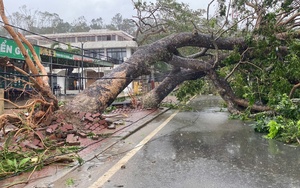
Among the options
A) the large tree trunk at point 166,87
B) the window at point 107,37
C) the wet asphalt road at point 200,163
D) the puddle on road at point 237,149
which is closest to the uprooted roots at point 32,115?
the wet asphalt road at point 200,163

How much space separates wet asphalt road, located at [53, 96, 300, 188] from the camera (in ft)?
14.5

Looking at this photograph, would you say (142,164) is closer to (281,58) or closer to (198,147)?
(198,147)

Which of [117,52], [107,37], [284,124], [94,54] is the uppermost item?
[107,37]

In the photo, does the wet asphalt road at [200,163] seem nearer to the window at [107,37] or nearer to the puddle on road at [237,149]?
the puddle on road at [237,149]

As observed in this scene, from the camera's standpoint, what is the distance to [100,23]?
318 ft

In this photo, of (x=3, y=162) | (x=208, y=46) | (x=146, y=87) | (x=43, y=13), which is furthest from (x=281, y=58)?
(x=43, y=13)

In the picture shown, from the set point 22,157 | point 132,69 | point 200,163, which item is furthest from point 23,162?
point 132,69

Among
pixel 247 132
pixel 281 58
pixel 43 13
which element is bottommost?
pixel 247 132

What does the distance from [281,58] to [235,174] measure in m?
8.74

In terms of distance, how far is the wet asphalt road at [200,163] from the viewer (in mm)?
4422

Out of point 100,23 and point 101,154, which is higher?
point 100,23

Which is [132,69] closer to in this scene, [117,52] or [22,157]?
[22,157]

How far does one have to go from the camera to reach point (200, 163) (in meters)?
5.45

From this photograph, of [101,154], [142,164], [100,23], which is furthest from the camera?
[100,23]
